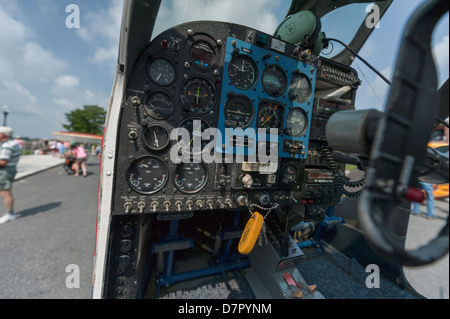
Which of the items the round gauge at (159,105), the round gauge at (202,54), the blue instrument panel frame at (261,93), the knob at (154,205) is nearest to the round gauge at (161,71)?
the round gauge at (159,105)

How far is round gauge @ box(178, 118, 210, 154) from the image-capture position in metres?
1.69

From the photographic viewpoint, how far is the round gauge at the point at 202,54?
5.55 feet

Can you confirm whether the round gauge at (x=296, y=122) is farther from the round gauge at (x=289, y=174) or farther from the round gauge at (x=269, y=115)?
the round gauge at (x=289, y=174)

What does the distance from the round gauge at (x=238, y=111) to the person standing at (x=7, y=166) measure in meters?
4.28

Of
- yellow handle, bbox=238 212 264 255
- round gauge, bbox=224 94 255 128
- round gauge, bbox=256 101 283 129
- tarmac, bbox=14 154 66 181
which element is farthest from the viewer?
tarmac, bbox=14 154 66 181

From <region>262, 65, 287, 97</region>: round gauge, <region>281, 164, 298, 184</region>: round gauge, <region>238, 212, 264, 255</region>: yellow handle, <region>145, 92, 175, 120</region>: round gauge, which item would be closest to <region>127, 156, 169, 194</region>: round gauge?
<region>145, 92, 175, 120</region>: round gauge

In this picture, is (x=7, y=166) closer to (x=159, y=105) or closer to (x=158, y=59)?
(x=159, y=105)

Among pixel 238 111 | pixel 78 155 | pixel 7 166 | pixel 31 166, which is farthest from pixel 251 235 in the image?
pixel 31 166

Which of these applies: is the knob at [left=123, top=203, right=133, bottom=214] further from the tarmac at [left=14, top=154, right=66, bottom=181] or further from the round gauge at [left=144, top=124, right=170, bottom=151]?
the tarmac at [left=14, top=154, right=66, bottom=181]

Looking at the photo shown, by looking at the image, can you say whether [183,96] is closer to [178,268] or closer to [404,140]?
[404,140]

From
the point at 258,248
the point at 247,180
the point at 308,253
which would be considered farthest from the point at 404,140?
the point at 308,253

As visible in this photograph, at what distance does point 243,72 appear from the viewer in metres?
1.87

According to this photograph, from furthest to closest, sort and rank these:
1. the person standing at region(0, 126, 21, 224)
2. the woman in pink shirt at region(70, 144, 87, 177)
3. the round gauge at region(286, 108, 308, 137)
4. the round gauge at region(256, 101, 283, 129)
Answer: the woman in pink shirt at region(70, 144, 87, 177)
the person standing at region(0, 126, 21, 224)
the round gauge at region(286, 108, 308, 137)
the round gauge at region(256, 101, 283, 129)

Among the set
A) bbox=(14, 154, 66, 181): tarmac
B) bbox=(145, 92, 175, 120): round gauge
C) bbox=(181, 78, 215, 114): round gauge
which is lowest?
bbox=(14, 154, 66, 181): tarmac
